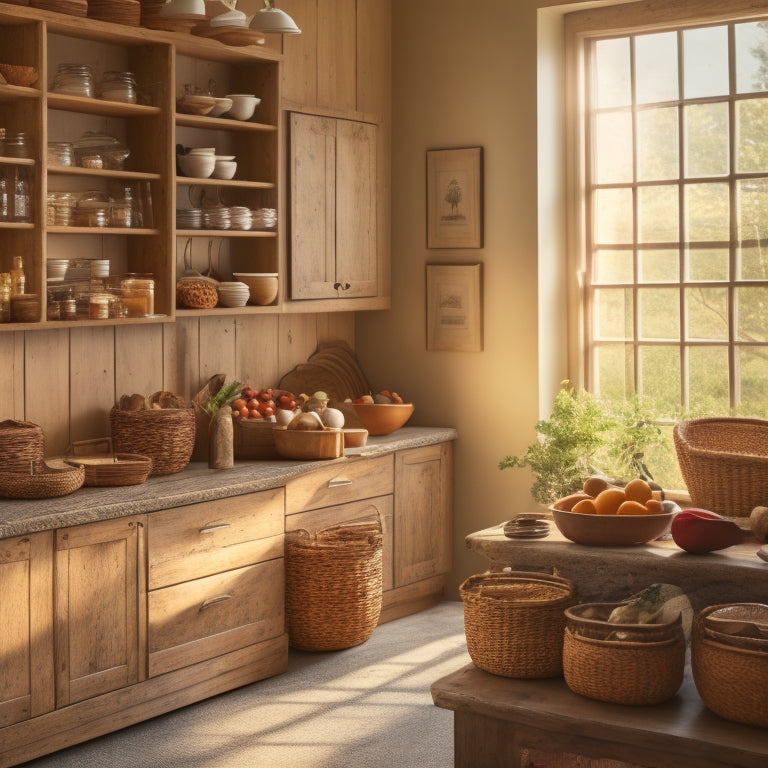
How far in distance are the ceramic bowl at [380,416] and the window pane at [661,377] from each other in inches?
44.6

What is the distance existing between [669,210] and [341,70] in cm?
169

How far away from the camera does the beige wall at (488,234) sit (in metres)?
5.61

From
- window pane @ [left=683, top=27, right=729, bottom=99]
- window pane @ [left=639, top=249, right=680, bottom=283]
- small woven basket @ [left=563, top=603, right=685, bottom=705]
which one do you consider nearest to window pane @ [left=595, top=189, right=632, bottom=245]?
window pane @ [left=639, top=249, right=680, bottom=283]

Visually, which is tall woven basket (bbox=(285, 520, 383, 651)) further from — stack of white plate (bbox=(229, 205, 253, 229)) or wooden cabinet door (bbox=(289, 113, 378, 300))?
stack of white plate (bbox=(229, 205, 253, 229))

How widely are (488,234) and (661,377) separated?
3.52 ft

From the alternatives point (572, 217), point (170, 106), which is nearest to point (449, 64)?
point (572, 217)

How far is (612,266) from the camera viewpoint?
18.7 feet

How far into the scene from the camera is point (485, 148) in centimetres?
572

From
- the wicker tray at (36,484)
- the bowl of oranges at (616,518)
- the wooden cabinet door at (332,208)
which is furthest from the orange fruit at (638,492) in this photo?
the wooden cabinet door at (332,208)

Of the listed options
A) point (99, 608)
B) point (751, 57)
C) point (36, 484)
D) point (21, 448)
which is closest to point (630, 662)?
point (99, 608)

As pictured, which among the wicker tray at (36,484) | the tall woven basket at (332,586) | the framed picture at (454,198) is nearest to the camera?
the wicker tray at (36,484)

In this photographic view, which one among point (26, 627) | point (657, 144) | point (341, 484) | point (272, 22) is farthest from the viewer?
point (657, 144)

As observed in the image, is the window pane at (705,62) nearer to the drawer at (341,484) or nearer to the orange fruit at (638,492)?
the drawer at (341,484)

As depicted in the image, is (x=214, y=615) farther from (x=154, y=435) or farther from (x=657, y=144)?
(x=657, y=144)
